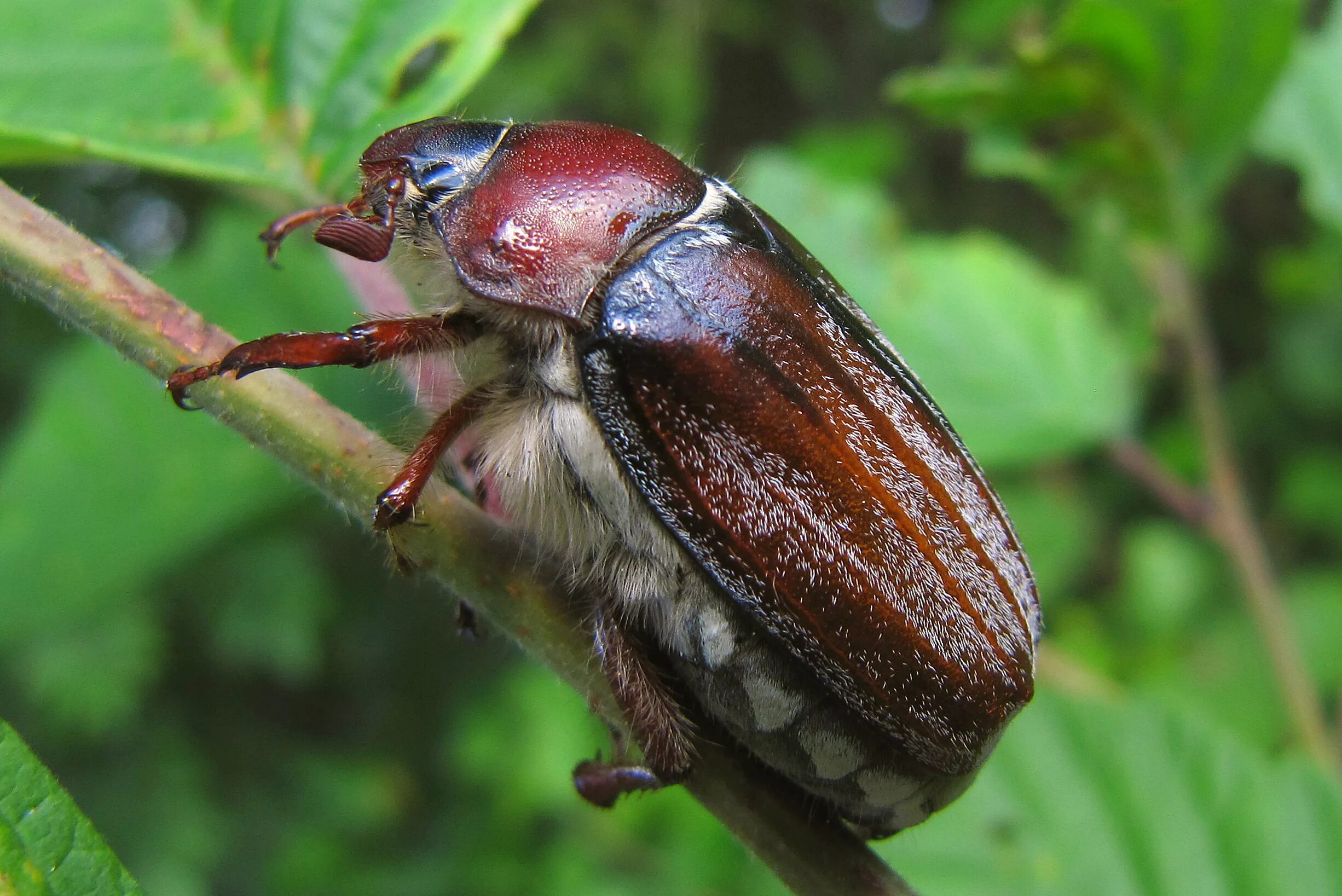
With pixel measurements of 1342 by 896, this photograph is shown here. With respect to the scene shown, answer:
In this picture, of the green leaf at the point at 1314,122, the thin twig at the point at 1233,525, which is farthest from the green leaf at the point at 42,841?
the green leaf at the point at 1314,122

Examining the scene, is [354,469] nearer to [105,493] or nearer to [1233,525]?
[105,493]

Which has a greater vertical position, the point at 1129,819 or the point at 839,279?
the point at 839,279

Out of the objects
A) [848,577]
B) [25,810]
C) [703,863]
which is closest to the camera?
[25,810]

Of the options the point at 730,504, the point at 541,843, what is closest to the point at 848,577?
the point at 730,504

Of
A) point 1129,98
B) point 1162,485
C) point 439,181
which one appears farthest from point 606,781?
point 1162,485

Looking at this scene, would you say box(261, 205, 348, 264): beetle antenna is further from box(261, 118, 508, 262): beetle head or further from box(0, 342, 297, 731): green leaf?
box(0, 342, 297, 731): green leaf

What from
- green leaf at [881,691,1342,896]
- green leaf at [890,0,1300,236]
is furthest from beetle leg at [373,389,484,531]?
green leaf at [890,0,1300,236]

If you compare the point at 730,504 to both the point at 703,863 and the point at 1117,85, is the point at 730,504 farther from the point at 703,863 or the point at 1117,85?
the point at 703,863
